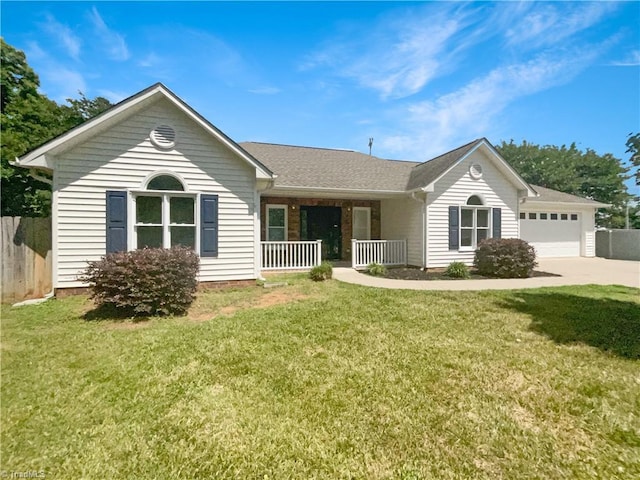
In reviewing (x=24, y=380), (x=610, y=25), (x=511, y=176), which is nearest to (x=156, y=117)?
(x=24, y=380)

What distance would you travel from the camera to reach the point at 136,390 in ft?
10.9

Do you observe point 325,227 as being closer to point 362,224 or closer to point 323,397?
point 362,224

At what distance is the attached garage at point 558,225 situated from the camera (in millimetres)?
16547

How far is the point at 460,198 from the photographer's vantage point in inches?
475

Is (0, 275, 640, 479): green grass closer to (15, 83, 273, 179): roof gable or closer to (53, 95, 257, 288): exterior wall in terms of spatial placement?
(53, 95, 257, 288): exterior wall

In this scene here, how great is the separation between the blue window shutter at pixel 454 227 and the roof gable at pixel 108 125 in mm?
8460

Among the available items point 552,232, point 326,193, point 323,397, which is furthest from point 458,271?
point 552,232

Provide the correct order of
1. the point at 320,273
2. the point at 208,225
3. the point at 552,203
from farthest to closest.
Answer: the point at 552,203
the point at 320,273
the point at 208,225

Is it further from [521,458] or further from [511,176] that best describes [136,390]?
[511,176]

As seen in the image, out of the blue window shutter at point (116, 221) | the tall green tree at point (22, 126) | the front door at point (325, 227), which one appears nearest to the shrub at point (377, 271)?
the front door at point (325, 227)

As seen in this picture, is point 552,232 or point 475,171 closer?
point 475,171

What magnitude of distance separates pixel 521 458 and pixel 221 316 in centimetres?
497

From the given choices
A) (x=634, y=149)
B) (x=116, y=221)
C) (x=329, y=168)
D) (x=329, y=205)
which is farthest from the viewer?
(x=634, y=149)

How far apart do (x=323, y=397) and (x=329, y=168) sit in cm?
1179
